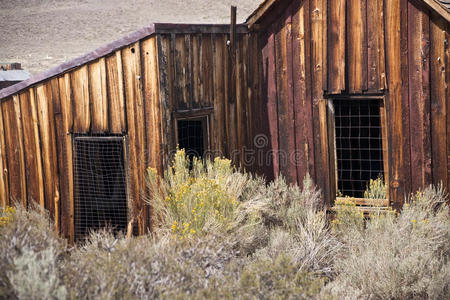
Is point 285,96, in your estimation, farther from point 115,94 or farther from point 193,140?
point 115,94

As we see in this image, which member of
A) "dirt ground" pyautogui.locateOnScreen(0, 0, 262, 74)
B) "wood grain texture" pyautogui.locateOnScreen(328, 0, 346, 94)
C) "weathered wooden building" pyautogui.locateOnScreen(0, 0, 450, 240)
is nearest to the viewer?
"weathered wooden building" pyautogui.locateOnScreen(0, 0, 450, 240)

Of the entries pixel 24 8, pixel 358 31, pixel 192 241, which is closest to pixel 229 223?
pixel 192 241

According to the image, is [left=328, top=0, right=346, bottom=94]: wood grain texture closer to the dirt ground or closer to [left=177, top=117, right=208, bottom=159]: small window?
[left=177, top=117, right=208, bottom=159]: small window

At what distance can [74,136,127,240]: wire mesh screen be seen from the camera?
8773 millimetres

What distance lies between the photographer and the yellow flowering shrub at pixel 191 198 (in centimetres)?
754

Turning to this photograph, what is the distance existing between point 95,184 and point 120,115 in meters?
1.78

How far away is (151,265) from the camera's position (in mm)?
5555

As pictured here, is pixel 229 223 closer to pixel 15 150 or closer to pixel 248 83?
pixel 248 83

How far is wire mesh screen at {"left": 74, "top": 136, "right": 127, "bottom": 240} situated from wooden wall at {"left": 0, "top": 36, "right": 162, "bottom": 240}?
12 centimetres

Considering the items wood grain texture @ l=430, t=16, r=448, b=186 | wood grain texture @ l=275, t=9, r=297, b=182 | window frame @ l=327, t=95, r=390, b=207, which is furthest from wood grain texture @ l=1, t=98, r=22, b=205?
wood grain texture @ l=430, t=16, r=448, b=186

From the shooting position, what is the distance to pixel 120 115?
27.3 feet

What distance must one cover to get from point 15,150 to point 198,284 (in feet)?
16.5

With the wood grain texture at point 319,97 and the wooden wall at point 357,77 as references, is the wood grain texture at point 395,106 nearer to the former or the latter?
the wooden wall at point 357,77

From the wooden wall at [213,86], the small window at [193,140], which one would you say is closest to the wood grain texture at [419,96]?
the wooden wall at [213,86]
